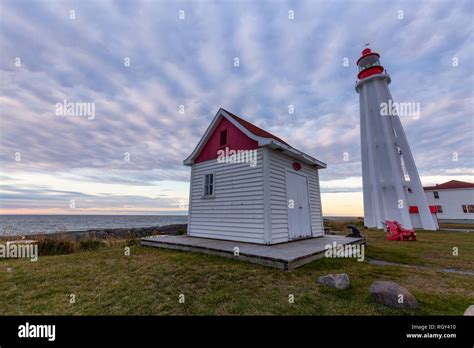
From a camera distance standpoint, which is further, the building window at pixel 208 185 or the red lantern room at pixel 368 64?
the red lantern room at pixel 368 64

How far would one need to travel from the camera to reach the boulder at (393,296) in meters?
2.97

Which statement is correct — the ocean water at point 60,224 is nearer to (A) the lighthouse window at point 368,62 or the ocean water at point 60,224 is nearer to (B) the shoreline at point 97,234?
(B) the shoreline at point 97,234

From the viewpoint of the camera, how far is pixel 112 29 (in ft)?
25.4

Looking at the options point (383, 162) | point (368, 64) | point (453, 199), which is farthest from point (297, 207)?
point (453, 199)

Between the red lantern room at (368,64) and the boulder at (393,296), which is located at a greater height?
the red lantern room at (368,64)

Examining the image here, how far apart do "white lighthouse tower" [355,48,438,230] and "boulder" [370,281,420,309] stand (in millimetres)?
19631

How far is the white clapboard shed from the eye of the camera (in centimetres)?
748

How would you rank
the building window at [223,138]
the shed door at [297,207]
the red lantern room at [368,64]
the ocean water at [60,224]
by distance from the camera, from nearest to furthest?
the shed door at [297,207] < the building window at [223,138] < the red lantern room at [368,64] < the ocean water at [60,224]

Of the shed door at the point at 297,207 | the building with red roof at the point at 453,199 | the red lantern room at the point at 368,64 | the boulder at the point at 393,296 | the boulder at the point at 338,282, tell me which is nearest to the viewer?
the boulder at the point at 393,296

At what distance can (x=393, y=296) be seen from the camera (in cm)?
302

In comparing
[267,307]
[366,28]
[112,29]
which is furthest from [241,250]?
[366,28]

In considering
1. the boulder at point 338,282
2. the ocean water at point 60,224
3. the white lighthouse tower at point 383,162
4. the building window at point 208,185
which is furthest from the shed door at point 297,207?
the white lighthouse tower at point 383,162

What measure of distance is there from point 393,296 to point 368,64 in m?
27.0
